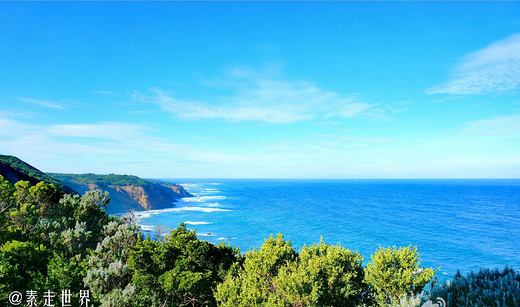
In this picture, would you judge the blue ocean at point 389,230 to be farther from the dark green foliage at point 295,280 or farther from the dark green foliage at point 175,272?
the dark green foliage at point 295,280

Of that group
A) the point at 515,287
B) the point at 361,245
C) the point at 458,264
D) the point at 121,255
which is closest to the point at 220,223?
the point at 361,245

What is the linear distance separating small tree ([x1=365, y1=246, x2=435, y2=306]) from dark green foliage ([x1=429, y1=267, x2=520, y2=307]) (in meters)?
3.62

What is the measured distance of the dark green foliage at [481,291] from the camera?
448 inches

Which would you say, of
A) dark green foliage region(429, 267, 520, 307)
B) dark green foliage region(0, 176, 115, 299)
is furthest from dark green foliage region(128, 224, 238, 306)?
dark green foliage region(429, 267, 520, 307)

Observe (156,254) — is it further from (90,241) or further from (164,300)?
(90,241)

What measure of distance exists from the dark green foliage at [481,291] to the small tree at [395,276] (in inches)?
142

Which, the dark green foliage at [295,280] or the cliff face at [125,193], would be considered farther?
the cliff face at [125,193]

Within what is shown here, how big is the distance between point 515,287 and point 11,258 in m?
30.4

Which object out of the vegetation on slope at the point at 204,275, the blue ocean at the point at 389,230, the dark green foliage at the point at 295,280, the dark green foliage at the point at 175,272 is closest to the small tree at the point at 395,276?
the vegetation on slope at the point at 204,275

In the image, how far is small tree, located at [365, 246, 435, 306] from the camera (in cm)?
1895

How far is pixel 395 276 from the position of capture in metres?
19.4

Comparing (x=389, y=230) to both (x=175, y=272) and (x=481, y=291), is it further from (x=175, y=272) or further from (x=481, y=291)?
(x=175, y=272)

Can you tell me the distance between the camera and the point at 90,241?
29.7m

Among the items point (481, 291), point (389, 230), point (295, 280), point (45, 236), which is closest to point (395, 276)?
point (481, 291)
